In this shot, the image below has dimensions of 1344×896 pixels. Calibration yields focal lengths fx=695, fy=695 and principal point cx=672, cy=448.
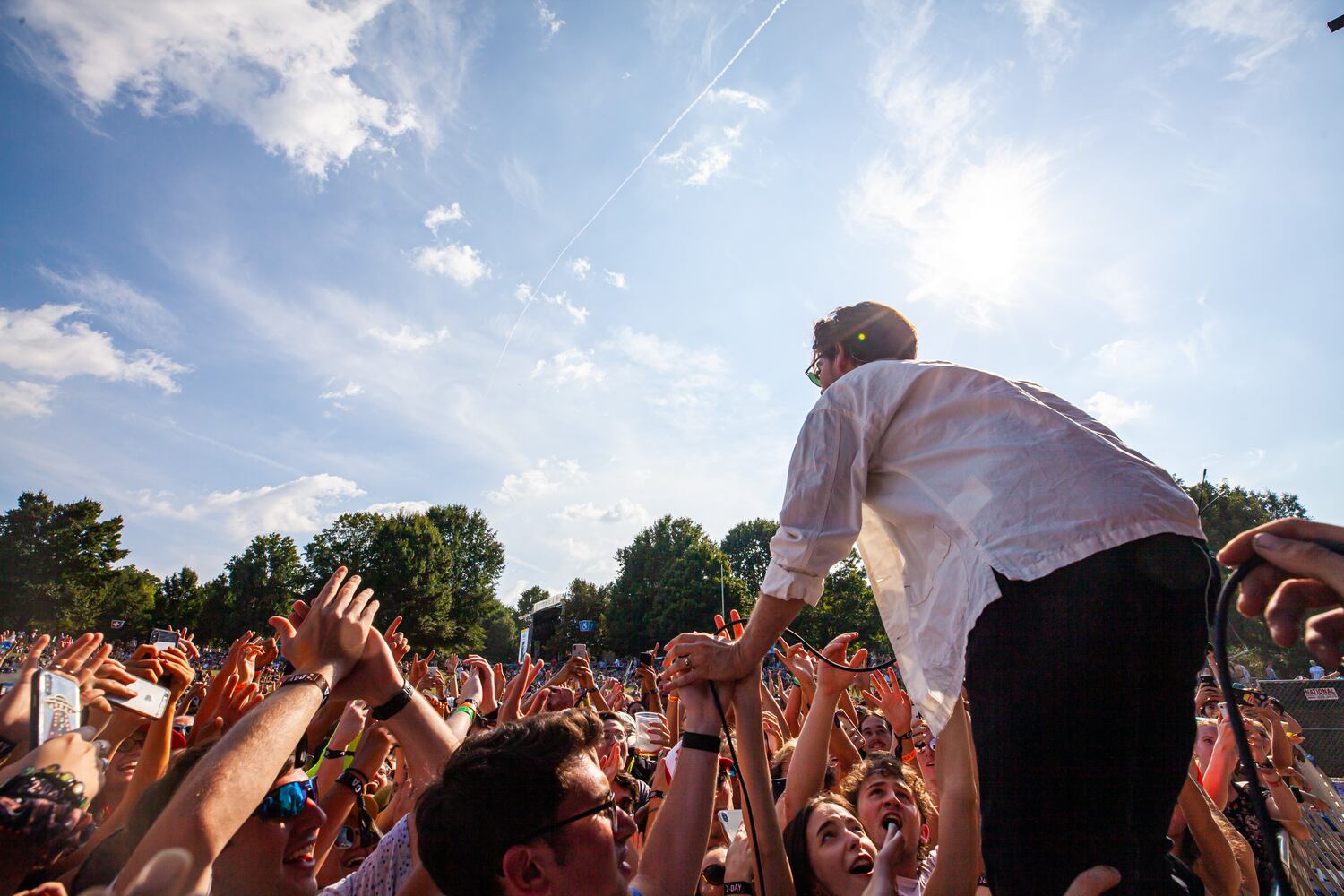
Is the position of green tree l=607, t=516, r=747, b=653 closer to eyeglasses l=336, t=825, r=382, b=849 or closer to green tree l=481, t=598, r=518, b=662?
green tree l=481, t=598, r=518, b=662

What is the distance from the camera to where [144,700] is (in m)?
2.20

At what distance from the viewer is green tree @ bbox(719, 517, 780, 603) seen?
210 feet

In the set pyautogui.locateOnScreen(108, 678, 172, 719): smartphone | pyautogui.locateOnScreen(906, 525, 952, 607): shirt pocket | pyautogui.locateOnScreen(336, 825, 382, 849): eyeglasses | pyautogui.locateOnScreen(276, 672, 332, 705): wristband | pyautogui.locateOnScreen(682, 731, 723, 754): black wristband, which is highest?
pyautogui.locateOnScreen(906, 525, 952, 607): shirt pocket

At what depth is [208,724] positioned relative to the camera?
11.5 ft

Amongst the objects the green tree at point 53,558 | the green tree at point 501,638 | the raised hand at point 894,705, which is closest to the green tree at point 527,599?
the green tree at point 501,638

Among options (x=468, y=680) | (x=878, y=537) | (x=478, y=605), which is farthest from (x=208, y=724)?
(x=478, y=605)

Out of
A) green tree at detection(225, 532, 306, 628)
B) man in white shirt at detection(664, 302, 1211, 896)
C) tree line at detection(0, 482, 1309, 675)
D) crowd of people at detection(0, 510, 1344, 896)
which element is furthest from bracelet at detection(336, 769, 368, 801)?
green tree at detection(225, 532, 306, 628)

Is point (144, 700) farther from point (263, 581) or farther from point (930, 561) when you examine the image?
point (263, 581)

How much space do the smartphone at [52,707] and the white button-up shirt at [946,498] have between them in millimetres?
1760

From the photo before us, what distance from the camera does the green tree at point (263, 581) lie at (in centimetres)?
6003

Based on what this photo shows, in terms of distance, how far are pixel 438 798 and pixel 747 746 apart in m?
0.91

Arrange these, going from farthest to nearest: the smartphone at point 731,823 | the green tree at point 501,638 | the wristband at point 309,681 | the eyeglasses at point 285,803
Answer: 1. the green tree at point 501,638
2. the smartphone at point 731,823
3. the eyeglasses at point 285,803
4. the wristband at point 309,681

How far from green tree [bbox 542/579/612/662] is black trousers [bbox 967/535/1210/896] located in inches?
2307

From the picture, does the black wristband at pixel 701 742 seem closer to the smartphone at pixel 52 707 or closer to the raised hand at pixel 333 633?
the raised hand at pixel 333 633
